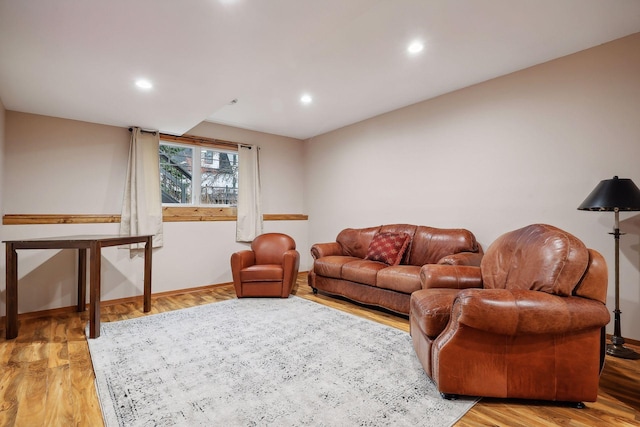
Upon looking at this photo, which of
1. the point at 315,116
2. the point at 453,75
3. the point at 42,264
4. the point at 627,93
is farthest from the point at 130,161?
the point at 627,93

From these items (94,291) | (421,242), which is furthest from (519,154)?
(94,291)

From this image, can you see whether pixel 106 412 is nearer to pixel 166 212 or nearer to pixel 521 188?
pixel 166 212

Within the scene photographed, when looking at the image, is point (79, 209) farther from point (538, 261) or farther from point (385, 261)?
point (538, 261)

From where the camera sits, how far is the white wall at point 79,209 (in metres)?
3.46

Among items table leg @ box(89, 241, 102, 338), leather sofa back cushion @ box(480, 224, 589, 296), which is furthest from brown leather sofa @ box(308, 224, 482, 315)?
table leg @ box(89, 241, 102, 338)

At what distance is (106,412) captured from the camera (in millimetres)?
1677

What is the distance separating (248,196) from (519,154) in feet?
11.9

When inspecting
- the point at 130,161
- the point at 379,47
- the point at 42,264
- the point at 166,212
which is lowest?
the point at 42,264

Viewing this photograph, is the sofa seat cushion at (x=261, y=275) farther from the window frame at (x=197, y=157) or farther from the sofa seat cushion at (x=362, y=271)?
the window frame at (x=197, y=157)

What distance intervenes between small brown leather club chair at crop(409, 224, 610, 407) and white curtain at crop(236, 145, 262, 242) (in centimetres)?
368

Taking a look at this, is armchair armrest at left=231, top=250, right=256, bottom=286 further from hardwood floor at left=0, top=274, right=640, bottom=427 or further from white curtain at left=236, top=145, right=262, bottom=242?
hardwood floor at left=0, top=274, right=640, bottom=427

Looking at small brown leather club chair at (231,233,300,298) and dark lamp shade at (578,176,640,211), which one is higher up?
dark lamp shade at (578,176,640,211)

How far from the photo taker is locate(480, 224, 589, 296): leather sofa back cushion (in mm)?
1726

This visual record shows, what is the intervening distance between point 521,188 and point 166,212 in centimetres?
427
